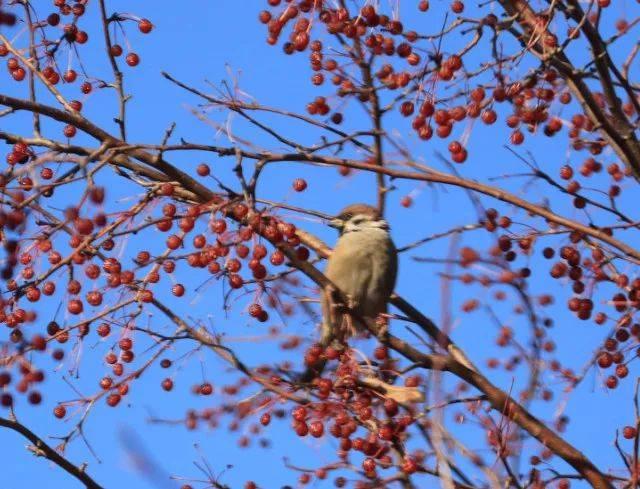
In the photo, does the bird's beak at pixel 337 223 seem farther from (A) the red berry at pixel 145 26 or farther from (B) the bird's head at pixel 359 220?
(A) the red berry at pixel 145 26

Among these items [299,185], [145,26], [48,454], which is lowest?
[48,454]

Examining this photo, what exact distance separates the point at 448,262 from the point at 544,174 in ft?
6.03

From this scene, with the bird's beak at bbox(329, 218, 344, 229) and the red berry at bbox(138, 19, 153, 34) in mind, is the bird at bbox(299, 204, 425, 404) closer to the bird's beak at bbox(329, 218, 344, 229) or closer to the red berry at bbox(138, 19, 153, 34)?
the bird's beak at bbox(329, 218, 344, 229)

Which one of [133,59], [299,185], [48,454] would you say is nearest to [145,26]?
[133,59]

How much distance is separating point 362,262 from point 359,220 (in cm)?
38

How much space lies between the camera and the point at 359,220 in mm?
6844

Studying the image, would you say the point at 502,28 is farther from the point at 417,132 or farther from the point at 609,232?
the point at 609,232

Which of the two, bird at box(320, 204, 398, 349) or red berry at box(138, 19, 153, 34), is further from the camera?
bird at box(320, 204, 398, 349)

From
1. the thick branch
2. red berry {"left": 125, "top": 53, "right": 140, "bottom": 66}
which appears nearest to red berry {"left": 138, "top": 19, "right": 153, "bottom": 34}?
red berry {"left": 125, "top": 53, "right": 140, "bottom": 66}

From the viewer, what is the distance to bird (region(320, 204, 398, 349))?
6316 mm

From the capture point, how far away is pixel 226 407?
5.06 m

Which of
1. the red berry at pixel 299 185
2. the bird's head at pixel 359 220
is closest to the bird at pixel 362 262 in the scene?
the bird's head at pixel 359 220

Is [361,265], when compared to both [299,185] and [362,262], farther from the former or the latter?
[299,185]

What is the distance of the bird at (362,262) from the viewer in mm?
6316
